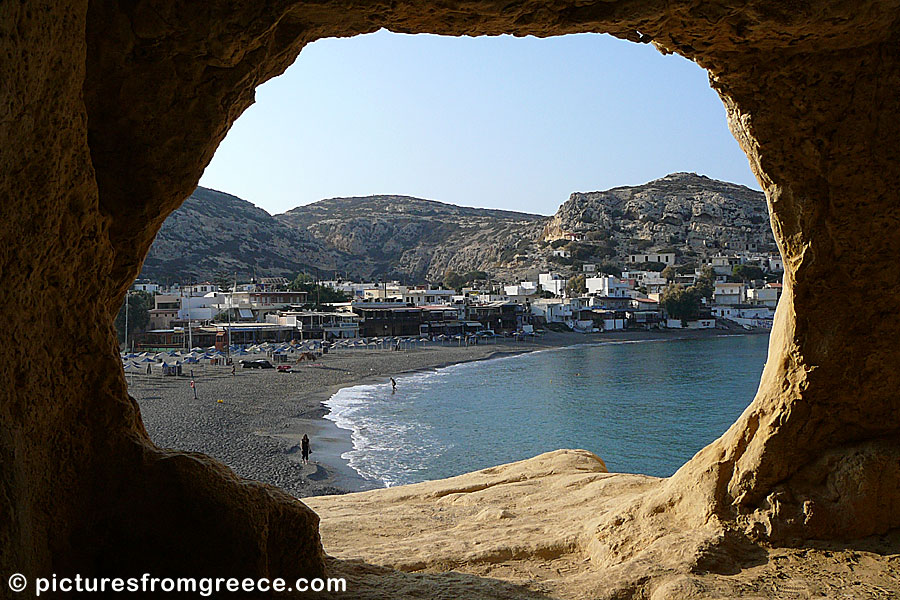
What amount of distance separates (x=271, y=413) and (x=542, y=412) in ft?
39.5

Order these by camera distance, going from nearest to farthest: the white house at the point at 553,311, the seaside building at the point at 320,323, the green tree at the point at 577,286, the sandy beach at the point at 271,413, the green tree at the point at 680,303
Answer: the sandy beach at the point at 271,413 → the seaside building at the point at 320,323 → the white house at the point at 553,311 → the green tree at the point at 680,303 → the green tree at the point at 577,286

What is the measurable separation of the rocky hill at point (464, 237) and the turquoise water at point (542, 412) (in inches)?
2225

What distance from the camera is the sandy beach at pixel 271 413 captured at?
19250 millimetres

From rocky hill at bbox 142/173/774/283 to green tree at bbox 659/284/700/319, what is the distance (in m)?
27.0

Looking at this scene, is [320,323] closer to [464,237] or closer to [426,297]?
[426,297]

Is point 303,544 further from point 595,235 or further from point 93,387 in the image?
point 595,235

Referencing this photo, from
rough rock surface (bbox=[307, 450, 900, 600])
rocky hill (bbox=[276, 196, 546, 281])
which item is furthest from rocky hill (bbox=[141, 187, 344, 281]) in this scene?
rough rock surface (bbox=[307, 450, 900, 600])

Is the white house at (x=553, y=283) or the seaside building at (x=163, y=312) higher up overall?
the white house at (x=553, y=283)

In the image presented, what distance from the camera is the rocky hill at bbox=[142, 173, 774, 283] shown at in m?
105

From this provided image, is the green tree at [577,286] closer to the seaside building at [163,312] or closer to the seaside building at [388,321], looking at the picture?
→ the seaside building at [388,321]

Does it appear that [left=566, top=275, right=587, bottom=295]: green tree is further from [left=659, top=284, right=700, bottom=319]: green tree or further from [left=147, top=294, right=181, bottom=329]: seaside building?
[left=147, top=294, right=181, bottom=329]: seaside building

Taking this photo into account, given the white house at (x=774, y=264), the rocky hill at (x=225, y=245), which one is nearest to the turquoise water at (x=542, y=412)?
the white house at (x=774, y=264)

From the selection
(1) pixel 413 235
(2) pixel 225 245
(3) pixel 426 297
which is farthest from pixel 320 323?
(1) pixel 413 235

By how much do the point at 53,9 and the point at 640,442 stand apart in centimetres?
2569
